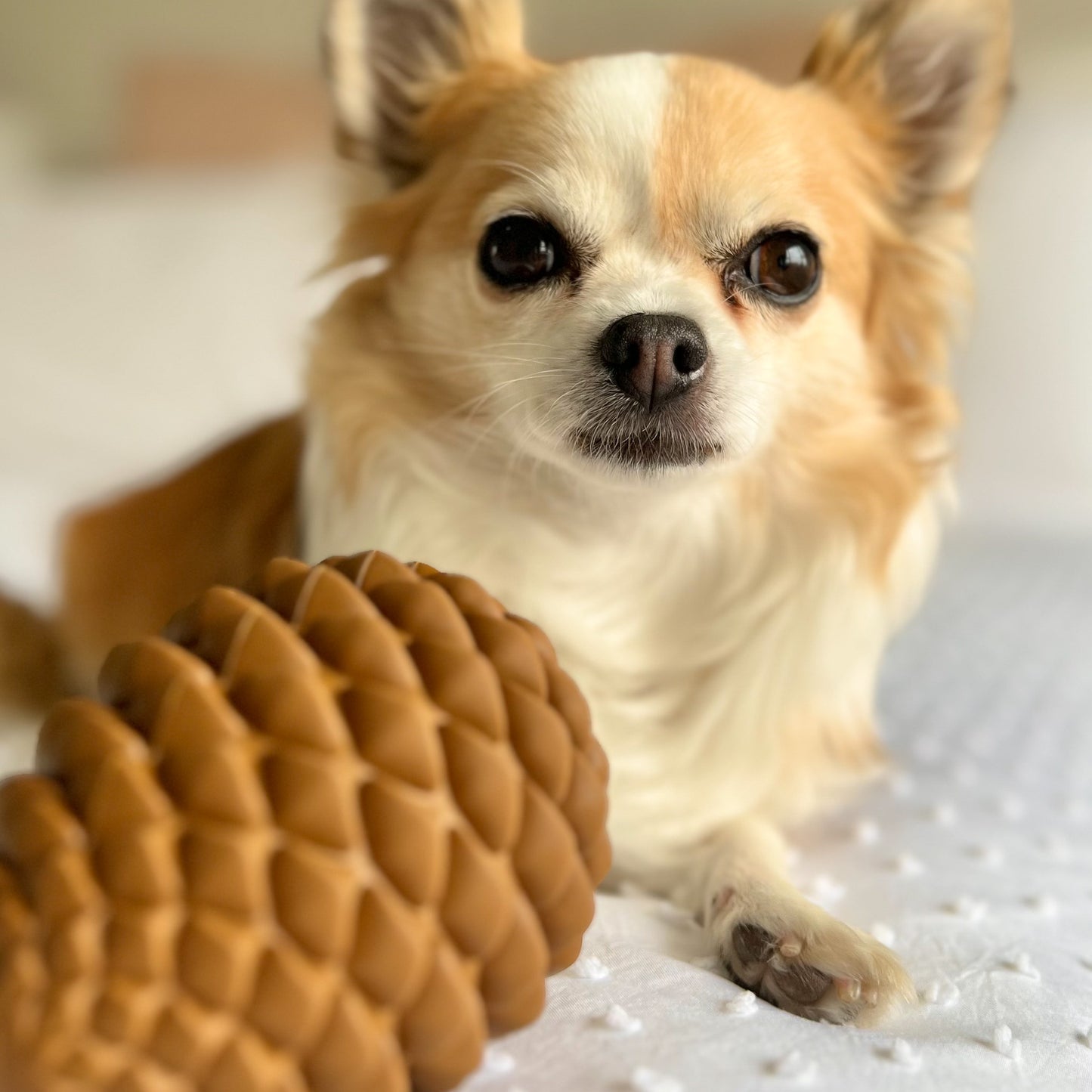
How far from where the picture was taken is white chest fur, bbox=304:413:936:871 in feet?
3.19

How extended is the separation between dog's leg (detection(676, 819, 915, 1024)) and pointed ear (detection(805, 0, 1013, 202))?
0.71 meters

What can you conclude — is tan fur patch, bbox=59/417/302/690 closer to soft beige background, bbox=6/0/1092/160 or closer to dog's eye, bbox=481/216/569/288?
dog's eye, bbox=481/216/569/288

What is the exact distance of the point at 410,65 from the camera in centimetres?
107

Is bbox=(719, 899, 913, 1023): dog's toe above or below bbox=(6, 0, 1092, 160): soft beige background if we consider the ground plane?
below

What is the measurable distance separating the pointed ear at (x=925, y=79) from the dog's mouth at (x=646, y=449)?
442 mm

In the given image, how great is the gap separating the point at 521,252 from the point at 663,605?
356mm

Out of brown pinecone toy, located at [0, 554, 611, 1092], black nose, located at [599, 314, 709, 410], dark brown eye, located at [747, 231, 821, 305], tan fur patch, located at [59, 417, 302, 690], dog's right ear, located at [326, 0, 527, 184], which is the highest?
dog's right ear, located at [326, 0, 527, 184]

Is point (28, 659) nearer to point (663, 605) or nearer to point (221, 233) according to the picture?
point (663, 605)

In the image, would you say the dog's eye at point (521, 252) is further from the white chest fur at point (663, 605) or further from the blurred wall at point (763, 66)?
the blurred wall at point (763, 66)

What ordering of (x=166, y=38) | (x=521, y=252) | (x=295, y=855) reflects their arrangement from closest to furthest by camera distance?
(x=295, y=855)
(x=521, y=252)
(x=166, y=38)

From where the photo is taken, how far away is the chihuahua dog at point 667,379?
86cm

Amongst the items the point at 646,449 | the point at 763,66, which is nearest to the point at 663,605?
the point at 646,449

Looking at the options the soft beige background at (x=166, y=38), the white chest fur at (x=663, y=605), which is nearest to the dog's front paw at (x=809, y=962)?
the white chest fur at (x=663, y=605)

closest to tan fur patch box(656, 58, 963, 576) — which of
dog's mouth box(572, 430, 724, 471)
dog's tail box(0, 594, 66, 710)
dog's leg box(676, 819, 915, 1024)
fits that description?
dog's mouth box(572, 430, 724, 471)
